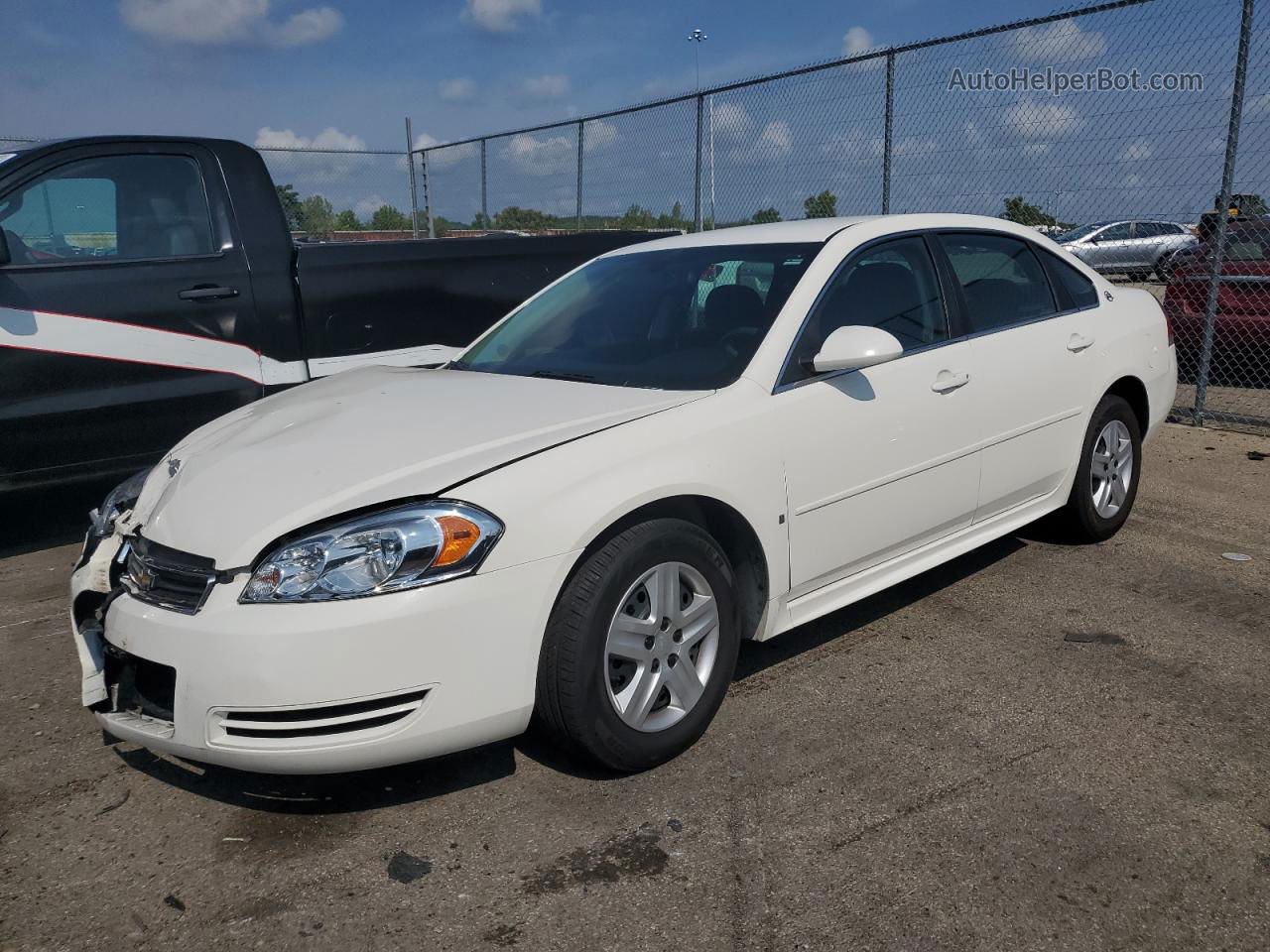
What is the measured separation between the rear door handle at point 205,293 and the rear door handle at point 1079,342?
3.77 meters

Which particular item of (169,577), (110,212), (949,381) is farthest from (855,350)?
(110,212)

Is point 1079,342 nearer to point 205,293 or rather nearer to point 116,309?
point 205,293

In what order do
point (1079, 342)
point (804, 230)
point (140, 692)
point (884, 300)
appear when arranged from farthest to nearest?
point (1079, 342)
point (804, 230)
point (884, 300)
point (140, 692)

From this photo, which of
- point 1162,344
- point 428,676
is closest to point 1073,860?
point 428,676

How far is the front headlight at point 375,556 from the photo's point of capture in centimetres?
246

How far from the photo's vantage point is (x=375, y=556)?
2.49 meters

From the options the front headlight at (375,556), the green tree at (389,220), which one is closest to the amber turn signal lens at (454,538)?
the front headlight at (375,556)

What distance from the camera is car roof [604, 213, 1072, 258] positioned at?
375 cm

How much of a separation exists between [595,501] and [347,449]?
2.35 ft

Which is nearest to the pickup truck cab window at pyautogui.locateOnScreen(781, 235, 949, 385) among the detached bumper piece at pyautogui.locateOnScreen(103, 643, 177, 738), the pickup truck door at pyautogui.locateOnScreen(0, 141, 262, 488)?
the detached bumper piece at pyautogui.locateOnScreen(103, 643, 177, 738)

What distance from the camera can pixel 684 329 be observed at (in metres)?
3.58

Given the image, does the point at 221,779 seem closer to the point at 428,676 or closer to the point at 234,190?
the point at 428,676

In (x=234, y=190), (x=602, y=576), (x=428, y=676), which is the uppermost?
(x=234, y=190)

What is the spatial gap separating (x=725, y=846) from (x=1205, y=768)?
1.38m
